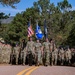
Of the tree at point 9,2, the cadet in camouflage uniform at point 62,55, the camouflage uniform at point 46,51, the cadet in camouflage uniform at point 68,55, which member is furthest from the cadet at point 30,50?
the tree at point 9,2

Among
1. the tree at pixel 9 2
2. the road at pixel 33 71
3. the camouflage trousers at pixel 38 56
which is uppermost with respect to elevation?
the tree at pixel 9 2

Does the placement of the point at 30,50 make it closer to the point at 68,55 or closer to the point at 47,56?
the point at 47,56

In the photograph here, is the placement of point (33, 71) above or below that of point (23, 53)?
below

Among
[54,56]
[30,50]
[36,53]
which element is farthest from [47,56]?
[54,56]

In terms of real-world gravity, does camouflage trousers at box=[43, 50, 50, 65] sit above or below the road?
above

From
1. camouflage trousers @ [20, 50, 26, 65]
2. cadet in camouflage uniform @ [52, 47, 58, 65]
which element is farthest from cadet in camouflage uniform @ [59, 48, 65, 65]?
camouflage trousers @ [20, 50, 26, 65]

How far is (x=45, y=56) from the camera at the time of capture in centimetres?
2059

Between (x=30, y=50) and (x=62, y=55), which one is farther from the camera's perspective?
(x=62, y=55)

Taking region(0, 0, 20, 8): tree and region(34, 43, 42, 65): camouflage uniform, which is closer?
region(34, 43, 42, 65): camouflage uniform

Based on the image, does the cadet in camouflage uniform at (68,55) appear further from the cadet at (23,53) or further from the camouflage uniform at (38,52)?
the camouflage uniform at (38,52)

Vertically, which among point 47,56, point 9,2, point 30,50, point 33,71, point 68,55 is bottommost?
point 33,71

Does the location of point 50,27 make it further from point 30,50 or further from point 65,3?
point 30,50

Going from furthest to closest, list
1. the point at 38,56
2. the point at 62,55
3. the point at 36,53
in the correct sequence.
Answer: the point at 62,55, the point at 36,53, the point at 38,56

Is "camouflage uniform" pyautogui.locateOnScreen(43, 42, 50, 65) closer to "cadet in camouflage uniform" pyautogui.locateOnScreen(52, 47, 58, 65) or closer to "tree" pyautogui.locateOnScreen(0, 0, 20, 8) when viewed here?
"cadet in camouflage uniform" pyautogui.locateOnScreen(52, 47, 58, 65)
